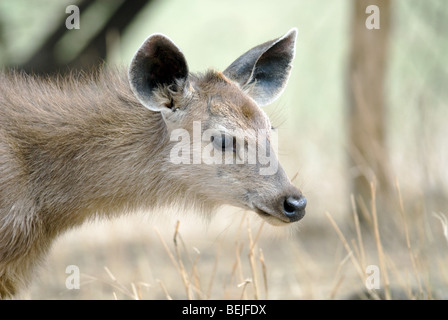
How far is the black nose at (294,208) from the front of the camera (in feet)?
Result: 15.3

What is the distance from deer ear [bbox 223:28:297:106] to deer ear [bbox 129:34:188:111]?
53 cm

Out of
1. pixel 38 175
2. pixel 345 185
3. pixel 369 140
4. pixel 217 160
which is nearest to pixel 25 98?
pixel 38 175

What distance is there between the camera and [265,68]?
18.1ft

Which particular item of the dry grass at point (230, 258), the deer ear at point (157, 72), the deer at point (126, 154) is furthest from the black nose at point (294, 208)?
the dry grass at point (230, 258)

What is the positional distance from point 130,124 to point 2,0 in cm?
506

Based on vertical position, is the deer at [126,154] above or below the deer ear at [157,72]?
below

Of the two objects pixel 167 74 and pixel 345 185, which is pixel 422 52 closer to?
pixel 345 185

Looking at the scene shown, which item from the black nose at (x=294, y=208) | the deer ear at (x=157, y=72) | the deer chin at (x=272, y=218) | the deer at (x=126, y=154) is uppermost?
the deer ear at (x=157, y=72)

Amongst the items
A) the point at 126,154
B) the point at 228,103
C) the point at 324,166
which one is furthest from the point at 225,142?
the point at 324,166

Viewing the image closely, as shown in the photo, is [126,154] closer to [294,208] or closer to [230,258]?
[294,208]

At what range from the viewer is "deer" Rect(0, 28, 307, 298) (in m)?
4.79

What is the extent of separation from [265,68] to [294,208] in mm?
1326

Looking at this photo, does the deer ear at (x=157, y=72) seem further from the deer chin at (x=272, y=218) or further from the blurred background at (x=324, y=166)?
the blurred background at (x=324, y=166)

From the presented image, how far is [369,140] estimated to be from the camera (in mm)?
9039
